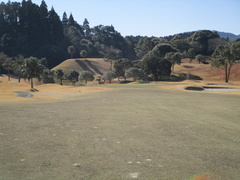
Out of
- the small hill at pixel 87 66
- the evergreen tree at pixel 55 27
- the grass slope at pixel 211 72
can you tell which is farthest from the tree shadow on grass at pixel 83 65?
the grass slope at pixel 211 72

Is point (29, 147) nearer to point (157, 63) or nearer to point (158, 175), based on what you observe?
point (158, 175)

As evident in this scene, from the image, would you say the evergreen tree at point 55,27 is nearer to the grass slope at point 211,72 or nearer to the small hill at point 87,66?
the small hill at point 87,66

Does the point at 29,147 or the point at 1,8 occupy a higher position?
the point at 1,8

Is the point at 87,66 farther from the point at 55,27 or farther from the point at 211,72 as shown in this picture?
the point at 211,72

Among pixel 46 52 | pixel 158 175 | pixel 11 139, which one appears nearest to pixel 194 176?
pixel 158 175

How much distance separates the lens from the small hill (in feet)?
510

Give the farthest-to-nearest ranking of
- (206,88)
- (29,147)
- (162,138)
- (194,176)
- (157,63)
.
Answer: (157,63) < (206,88) < (162,138) < (29,147) < (194,176)

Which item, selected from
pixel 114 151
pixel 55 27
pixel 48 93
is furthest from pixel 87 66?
pixel 114 151

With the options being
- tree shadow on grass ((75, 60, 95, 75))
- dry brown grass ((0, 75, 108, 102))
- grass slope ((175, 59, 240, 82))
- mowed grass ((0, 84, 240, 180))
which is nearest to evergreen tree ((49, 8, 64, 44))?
tree shadow on grass ((75, 60, 95, 75))

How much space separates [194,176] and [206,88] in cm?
6082

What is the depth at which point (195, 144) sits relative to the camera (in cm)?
1140

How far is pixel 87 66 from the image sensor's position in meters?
163

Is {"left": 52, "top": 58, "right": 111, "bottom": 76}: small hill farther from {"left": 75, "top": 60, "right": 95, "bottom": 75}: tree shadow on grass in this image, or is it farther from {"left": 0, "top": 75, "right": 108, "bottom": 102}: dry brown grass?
{"left": 0, "top": 75, "right": 108, "bottom": 102}: dry brown grass

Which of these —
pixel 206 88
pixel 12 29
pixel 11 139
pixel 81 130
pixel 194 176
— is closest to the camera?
pixel 194 176
